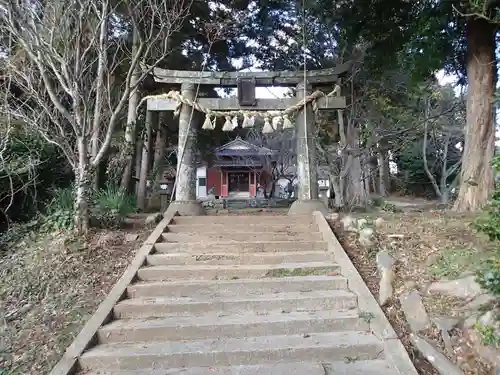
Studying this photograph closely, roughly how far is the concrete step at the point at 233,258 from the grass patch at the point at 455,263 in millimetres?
1285

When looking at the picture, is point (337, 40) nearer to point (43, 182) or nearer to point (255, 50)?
point (255, 50)

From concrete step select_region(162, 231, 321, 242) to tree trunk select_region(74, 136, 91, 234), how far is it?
1166mm

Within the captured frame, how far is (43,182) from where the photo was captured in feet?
23.2

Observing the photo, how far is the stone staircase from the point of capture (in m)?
3.11

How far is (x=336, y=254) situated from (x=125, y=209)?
3.81 meters

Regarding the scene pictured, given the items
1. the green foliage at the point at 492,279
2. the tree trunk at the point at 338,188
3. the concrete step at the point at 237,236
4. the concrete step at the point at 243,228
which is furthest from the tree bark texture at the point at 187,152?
the tree trunk at the point at 338,188

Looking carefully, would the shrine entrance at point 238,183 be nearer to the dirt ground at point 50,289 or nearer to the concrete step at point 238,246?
the dirt ground at point 50,289

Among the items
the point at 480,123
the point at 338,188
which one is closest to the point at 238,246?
the point at 480,123

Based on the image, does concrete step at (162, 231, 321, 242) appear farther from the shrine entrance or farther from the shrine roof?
the shrine entrance

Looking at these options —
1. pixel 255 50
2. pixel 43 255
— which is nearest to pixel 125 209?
pixel 43 255

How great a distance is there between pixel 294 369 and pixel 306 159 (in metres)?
4.88

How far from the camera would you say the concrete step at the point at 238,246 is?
5.03 meters

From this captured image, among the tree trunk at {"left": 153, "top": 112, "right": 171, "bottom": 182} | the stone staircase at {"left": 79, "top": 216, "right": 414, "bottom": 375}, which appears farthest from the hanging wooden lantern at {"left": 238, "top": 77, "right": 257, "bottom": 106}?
the tree trunk at {"left": 153, "top": 112, "right": 171, "bottom": 182}

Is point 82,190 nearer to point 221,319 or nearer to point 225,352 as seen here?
point 221,319
